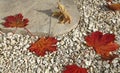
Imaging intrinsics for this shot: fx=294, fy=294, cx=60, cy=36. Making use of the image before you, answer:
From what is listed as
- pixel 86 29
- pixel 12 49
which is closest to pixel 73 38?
pixel 86 29

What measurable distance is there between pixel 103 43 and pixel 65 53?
0.37 metres

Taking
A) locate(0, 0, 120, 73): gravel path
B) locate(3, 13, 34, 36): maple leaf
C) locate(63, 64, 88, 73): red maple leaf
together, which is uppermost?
locate(3, 13, 34, 36): maple leaf

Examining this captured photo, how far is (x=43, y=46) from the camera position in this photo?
279 cm

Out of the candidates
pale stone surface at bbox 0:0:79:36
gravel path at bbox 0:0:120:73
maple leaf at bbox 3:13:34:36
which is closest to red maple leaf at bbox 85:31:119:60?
gravel path at bbox 0:0:120:73

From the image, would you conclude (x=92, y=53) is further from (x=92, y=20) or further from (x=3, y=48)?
(x=3, y=48)

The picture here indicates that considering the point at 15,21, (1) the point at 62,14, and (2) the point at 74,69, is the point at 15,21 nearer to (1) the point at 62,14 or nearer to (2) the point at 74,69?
(1) the point at 62,14

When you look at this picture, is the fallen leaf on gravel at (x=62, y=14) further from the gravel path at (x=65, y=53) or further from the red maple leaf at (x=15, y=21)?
the red maple leaf at (x=15, y=21)

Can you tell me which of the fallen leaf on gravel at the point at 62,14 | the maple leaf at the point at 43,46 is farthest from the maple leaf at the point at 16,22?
the fallen leaf on gravel at the point at 62,14

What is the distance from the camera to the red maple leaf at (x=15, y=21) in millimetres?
2971

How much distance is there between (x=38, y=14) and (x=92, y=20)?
1.90ft

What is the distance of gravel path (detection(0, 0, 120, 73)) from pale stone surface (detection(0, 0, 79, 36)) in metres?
0.08

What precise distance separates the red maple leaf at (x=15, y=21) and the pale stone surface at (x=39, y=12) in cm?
4

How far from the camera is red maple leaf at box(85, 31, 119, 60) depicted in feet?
9.01

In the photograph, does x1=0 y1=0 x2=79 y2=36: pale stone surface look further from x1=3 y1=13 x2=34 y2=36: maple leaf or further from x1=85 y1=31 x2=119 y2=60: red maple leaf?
x1=85 y1=31 x2=119 y2=60: red maple leaf
